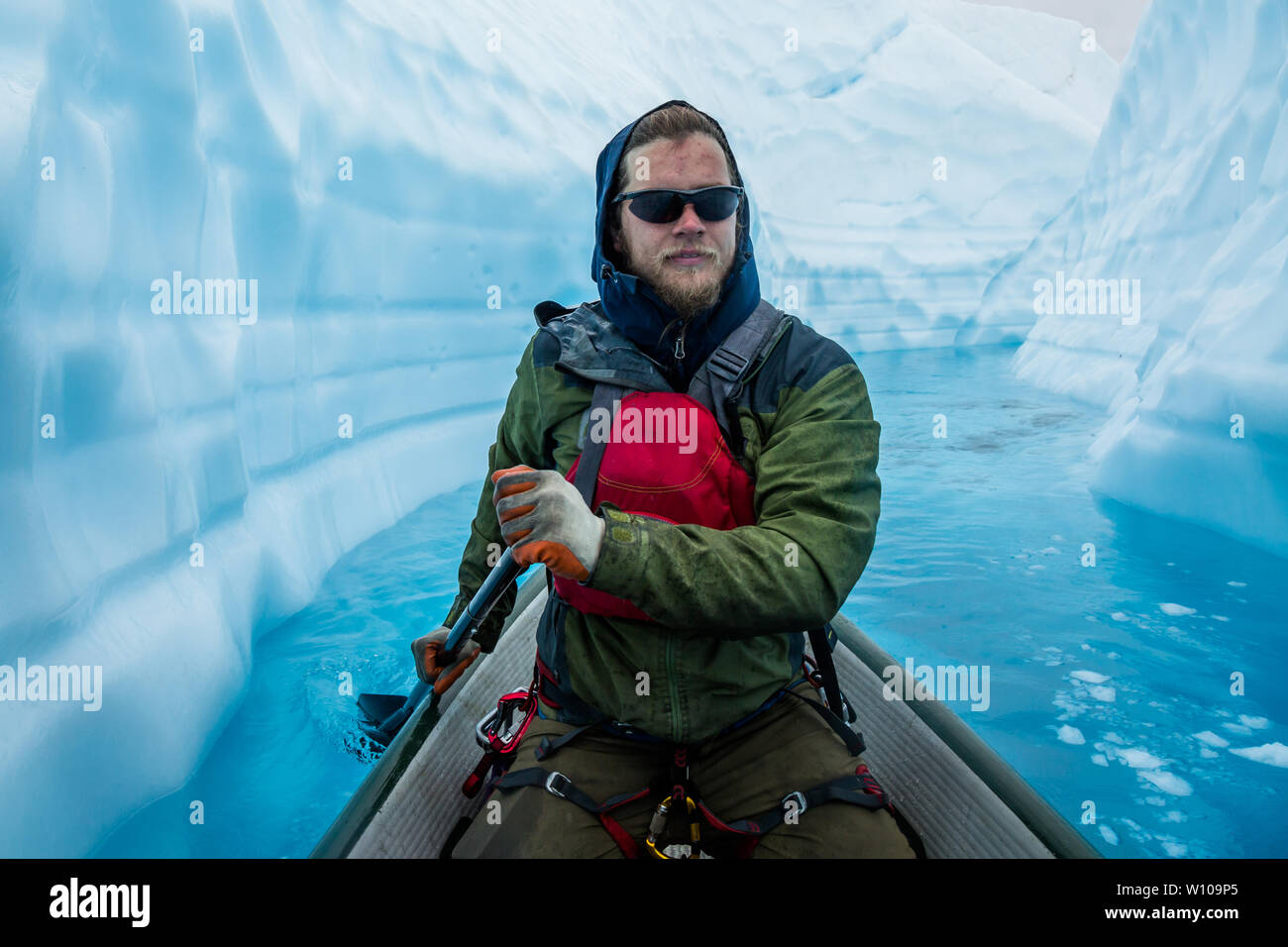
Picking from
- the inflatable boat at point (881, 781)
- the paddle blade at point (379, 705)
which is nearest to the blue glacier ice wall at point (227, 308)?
the paddle blade at point (379, 705)

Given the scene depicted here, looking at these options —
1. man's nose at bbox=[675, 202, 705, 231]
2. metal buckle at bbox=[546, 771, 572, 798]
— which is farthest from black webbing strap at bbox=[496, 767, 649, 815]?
man's nose at bbox=[675, 202, 705, 231]

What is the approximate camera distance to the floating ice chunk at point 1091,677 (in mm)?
2959

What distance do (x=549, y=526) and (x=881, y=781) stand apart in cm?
109

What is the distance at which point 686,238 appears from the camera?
1394mm

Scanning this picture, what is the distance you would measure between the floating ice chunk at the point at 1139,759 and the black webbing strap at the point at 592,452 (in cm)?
212

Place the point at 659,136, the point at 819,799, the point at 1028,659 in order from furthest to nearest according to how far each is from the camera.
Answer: the point at 1028,659, the point at 659,136, the point at 819,799

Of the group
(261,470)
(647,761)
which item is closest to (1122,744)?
(647,761)

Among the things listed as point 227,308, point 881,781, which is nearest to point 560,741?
point 881,781

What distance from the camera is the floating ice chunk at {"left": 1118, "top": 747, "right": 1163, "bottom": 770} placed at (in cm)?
244

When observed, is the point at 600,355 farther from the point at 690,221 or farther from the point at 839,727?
the point at 839,727

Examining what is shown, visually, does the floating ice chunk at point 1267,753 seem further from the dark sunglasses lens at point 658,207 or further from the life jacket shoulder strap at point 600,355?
the dark sunglasses lens at point 658,207

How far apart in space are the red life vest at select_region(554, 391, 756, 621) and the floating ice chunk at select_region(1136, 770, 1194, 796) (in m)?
1.88

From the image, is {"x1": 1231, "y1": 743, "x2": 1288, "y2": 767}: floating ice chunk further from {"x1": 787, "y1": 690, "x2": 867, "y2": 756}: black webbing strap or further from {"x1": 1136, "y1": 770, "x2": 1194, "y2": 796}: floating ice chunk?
{"x1": 787, "y1": 690, "x2": 867, "y2": 756}: black webbing strap
